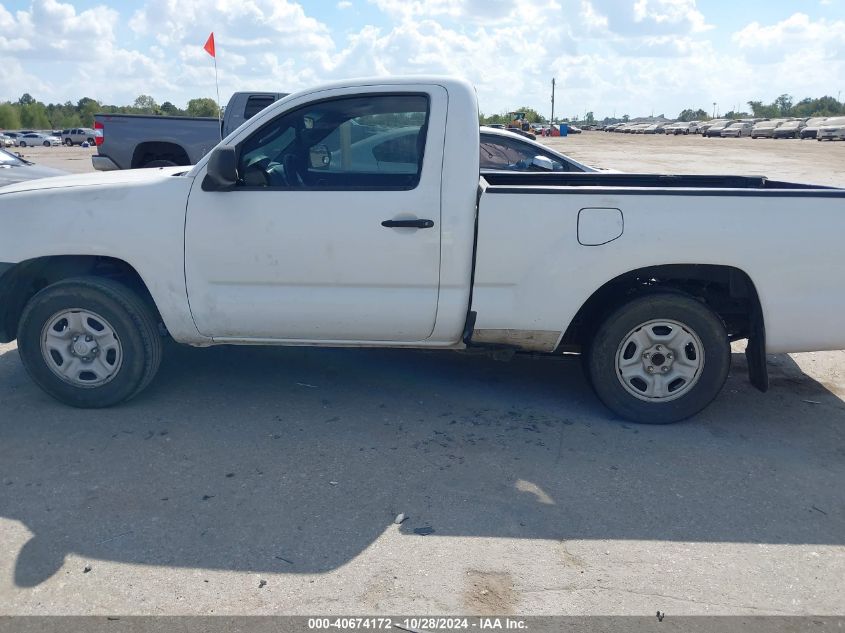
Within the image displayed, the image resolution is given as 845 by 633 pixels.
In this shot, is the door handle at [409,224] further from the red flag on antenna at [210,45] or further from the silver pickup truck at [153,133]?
the silver pickup truck at [153,133]

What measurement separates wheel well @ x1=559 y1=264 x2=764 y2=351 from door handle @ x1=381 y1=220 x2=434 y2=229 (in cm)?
107

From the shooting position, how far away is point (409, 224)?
448 centimetres

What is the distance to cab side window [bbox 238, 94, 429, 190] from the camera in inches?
182

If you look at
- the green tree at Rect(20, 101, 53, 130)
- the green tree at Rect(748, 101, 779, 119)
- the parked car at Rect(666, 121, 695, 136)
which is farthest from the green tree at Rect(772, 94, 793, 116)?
the green tree at Rect(20, 101, 53, 130)

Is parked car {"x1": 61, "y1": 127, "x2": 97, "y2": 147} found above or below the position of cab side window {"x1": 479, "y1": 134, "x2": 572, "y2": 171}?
above

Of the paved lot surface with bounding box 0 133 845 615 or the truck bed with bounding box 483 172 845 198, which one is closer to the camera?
the paved lot surface with bounding box 0 133 845 615

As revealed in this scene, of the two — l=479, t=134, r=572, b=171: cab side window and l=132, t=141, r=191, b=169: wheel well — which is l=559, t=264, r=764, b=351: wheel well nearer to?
l=479, t=134, r=572, b=171: cab side window

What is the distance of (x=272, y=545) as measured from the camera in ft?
11.5

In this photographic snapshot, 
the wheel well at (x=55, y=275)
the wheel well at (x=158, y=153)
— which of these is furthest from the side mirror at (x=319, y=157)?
the wheel well at (x=158, y=153)

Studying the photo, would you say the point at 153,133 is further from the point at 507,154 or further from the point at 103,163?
the point at 507,154

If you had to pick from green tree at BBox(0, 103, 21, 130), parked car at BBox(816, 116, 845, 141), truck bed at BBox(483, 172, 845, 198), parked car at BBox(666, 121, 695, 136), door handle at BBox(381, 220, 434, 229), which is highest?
green tree at BBox(0, 103, 21, 130)

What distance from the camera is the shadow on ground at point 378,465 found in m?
3.64

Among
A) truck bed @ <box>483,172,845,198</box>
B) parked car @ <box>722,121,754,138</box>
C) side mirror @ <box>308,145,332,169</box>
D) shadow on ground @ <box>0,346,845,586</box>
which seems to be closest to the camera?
shadow on ground @ <box>0,346,845,586</box>

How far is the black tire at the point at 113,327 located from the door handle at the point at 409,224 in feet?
5.30
